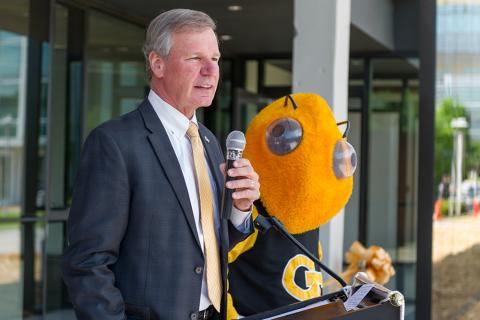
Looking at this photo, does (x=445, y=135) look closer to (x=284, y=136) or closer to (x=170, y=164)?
(x=284, y=136)

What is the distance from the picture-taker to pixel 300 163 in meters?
2.90

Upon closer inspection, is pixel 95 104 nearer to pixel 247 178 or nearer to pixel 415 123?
pixel 415 123

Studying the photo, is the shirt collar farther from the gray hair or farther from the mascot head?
the mascot head

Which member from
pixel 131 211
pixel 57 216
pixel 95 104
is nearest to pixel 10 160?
pixel 57 216

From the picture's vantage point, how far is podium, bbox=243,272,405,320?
178cm

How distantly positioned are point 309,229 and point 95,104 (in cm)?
426

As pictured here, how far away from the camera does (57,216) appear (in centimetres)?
612

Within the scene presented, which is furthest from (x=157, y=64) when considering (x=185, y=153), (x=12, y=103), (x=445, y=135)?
(x=445, y=135)

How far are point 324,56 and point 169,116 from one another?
2252 millimetres

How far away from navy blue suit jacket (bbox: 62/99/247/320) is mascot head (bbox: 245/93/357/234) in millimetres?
1119

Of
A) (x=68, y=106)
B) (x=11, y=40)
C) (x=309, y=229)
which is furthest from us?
(x=68, y=106)

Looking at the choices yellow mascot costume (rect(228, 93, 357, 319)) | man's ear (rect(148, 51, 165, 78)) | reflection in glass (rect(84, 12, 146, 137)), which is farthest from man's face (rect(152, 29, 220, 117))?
reflection in glass (rect(84, 12, 146, 137))

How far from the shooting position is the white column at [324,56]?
3.97 meters

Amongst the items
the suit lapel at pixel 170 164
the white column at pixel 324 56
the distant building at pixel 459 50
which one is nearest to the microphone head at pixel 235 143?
the suit lapel at pixel 170 164
